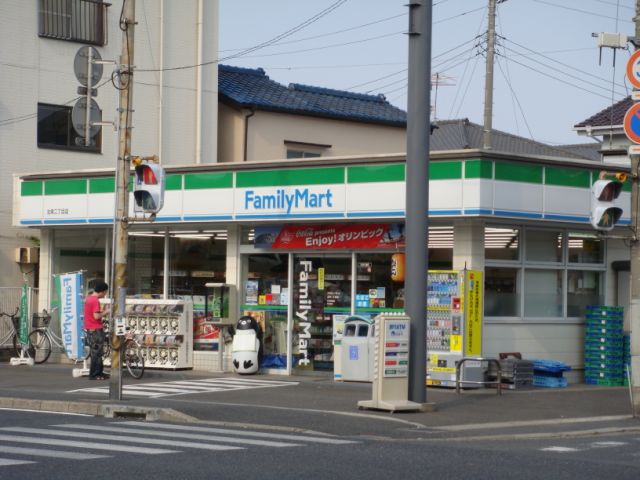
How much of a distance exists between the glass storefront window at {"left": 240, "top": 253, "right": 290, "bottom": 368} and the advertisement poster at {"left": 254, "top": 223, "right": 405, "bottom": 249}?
40 centimetres

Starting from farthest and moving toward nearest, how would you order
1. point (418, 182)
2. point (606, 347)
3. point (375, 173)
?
1. point (606, 347)
2. point (375, 173)
3. point (418, 182)

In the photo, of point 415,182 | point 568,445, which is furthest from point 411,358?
point 568,445

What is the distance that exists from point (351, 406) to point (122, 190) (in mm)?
5041

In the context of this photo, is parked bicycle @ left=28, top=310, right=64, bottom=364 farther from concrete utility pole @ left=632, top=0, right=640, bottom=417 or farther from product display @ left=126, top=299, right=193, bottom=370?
concrete utility pole @ left=632, top=0, right=640, bottom=417

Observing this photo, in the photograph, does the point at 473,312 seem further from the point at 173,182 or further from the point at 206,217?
the point at 173,182

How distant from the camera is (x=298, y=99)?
3497 cm

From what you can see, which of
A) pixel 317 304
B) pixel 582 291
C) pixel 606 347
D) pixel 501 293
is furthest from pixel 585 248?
→ pixel 317 304

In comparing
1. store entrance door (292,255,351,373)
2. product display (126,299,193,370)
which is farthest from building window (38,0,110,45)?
store entrance door (292,255,351,373)

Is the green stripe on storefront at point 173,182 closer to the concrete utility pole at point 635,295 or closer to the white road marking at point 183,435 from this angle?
the white road marking at point 183,435

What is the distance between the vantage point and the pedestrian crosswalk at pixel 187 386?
2005 centimetres

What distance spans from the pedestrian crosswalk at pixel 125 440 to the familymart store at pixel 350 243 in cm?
808

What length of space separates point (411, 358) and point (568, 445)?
3.97 m

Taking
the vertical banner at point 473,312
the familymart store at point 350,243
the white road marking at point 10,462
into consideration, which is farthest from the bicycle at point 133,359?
the white road marking at point 10,462

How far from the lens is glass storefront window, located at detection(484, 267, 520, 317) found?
2194 centimetres
